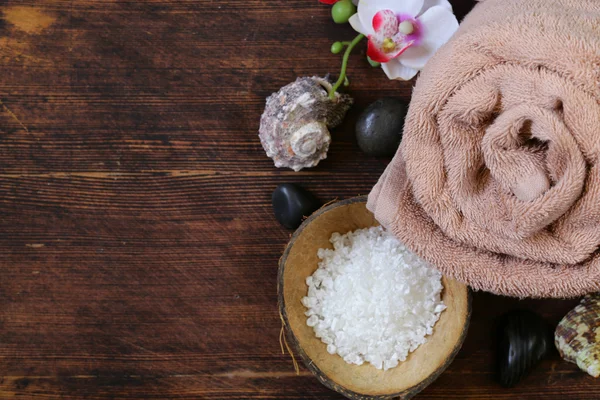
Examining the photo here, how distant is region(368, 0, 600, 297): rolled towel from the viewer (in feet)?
1.69

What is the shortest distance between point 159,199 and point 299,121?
0.27 metres

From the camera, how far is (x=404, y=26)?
760mm

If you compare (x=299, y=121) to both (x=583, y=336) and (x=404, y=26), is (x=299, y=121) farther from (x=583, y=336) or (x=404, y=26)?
(x=583, y=336)

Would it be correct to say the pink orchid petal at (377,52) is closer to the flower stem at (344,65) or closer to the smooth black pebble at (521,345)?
the flower stem at (344,65)

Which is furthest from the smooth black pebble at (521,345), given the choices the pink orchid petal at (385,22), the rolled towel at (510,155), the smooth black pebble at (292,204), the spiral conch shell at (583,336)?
the pink orchid petal at (385,22)

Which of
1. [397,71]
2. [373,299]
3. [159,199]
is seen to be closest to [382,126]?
[397,71]

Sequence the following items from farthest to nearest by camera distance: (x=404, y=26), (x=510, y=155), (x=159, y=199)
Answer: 1. (x=159, y=199)
2. (x=404, y=26)
3. (x=510, y=155)

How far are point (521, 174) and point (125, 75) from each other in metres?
0.62

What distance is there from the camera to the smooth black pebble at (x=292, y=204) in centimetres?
83

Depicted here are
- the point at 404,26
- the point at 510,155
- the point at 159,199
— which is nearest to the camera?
the point at 510,155

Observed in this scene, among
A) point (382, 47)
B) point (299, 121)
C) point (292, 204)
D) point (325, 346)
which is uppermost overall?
point (382, 47)

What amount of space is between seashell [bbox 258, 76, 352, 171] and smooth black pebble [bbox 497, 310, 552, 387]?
0.39 metres

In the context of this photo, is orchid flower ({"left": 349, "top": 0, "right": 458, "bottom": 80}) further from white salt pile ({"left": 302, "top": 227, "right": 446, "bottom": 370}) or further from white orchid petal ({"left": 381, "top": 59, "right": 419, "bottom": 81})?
white salt pile ({"left": 302, "top": 227, "right": 446, "bottom": 370})

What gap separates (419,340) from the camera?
0.80 metres
